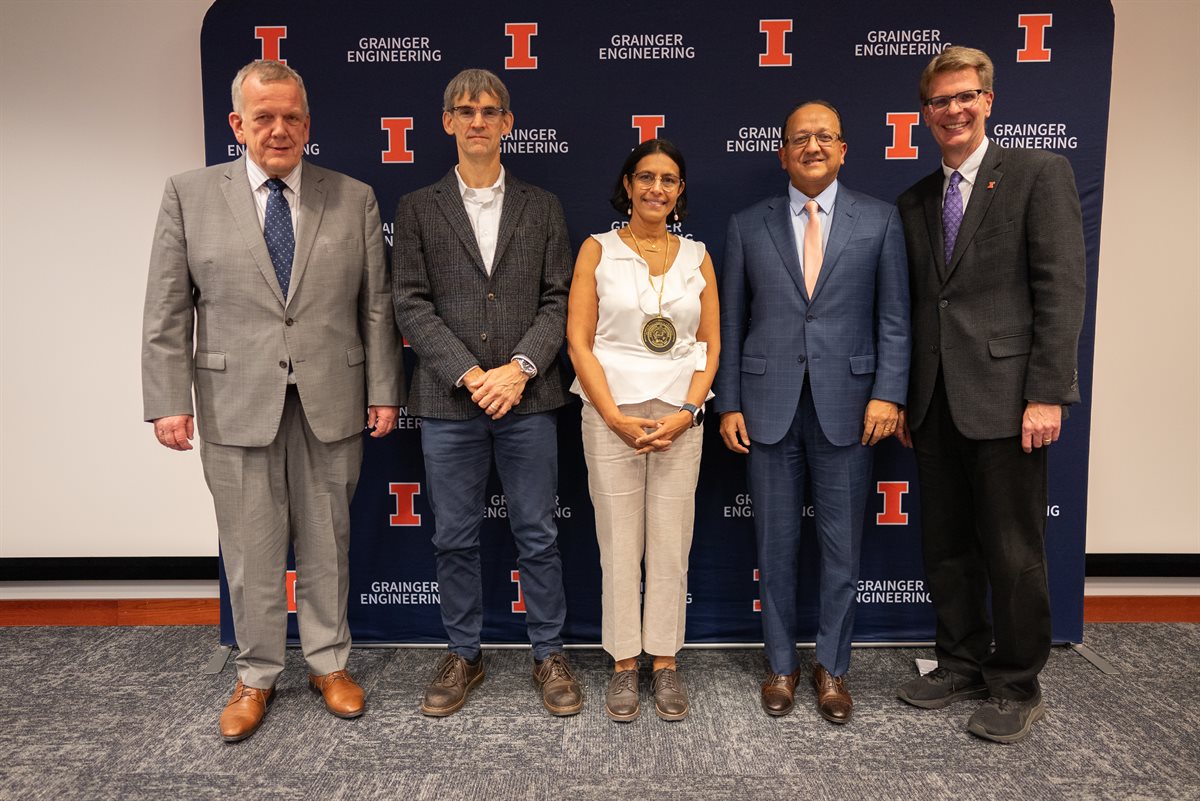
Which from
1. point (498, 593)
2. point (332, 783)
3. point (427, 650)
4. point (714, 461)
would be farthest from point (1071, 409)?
point (332, 783)

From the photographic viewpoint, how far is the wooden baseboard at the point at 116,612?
3141 mm

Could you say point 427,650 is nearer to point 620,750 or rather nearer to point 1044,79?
point 620,750

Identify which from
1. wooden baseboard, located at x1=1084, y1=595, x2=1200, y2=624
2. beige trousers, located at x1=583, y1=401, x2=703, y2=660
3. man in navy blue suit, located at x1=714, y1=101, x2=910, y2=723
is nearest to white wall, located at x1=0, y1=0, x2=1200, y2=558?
wooden baseboard, located at x1=1084, y1=595, x2=1200, y2=624

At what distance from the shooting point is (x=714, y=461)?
288cm

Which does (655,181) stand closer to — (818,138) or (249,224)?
(818,138)

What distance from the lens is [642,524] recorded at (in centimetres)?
242

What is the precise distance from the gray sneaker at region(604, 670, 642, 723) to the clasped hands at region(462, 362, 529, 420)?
928mm

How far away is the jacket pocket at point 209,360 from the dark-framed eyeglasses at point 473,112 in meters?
0.99

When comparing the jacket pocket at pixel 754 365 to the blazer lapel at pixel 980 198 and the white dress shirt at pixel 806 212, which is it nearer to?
the white dress shirt at pixel 806 212

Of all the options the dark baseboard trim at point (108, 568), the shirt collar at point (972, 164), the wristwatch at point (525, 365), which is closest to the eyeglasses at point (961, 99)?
the shirt collar at point (972, 164)

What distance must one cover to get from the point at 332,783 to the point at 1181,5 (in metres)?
4.01

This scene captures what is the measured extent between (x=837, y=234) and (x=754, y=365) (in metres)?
0.45

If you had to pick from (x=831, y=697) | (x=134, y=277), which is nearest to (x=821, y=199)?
(x=831, y=697)

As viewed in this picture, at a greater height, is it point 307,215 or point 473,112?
point 473,112
